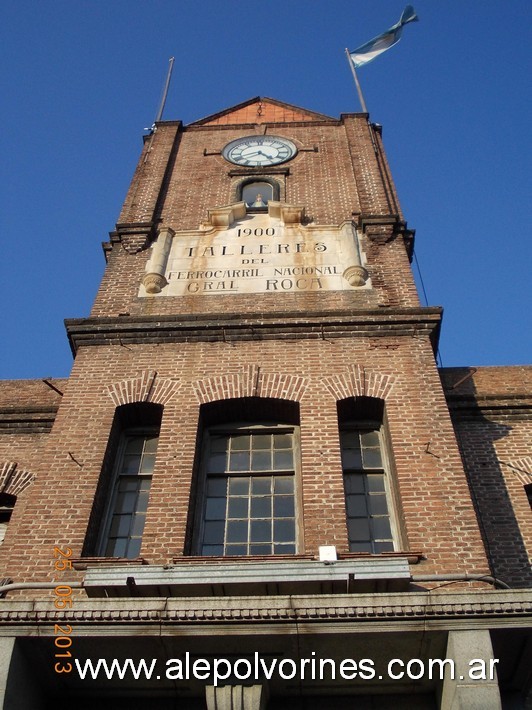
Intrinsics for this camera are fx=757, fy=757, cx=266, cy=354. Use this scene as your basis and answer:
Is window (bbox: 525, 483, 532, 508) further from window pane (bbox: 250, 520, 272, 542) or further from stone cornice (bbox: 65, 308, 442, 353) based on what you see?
window pane (bbox: 250, 520, 272, 542)

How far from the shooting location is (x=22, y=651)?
7.34 metres

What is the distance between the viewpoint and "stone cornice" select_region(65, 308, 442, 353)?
11602 mm

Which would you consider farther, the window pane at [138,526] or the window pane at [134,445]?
the window pane at [134,445]

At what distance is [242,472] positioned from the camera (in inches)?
→ 397

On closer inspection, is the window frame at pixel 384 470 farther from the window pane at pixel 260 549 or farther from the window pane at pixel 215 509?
the window pane at pixel 215 509

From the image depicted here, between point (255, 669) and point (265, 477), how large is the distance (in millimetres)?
3126

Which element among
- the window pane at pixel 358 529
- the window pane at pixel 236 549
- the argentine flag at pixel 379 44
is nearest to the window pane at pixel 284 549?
the window pane at pixel 236 549

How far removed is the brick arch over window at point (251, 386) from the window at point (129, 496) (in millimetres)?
996

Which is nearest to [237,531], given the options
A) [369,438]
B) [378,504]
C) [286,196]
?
[378,504]

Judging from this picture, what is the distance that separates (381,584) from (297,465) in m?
2.73

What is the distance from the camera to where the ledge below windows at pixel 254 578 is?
24.8 feet

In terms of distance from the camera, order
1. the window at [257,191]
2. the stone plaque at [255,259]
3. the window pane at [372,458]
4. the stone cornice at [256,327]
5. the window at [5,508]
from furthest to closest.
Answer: the window at [257,191]
the stone plaque at [255,259]
the stone cornice at [256,327]
the window at [5,508]
the window pane at [372,458]

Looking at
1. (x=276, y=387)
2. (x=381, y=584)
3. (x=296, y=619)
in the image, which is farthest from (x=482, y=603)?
(x=276, y=387)
